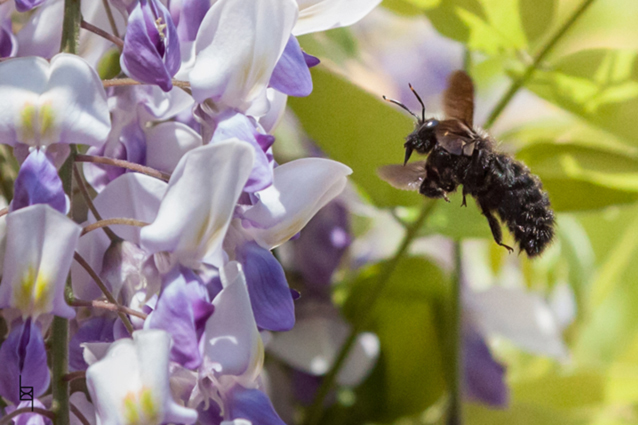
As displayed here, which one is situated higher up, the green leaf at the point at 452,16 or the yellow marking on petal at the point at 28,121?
the green leaf at the point at 452,16

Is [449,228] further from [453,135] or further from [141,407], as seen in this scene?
[141,407]

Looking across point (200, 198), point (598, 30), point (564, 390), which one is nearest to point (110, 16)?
point (200, 198)

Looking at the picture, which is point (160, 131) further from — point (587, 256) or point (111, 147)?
point (587, 256)

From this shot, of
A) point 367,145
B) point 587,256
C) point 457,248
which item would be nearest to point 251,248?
point 367,145

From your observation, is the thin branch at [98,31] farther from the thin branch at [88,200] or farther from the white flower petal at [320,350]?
the white flower petal at [320,350]

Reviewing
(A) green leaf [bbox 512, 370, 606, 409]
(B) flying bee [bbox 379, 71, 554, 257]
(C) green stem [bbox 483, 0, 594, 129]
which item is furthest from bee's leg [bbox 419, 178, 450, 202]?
(A) green leaf [bbox 512, 370, 606, 409]

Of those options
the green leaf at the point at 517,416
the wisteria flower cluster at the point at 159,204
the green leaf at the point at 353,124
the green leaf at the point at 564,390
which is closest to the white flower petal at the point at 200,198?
the wisteria flower cluster at the point at 159,204

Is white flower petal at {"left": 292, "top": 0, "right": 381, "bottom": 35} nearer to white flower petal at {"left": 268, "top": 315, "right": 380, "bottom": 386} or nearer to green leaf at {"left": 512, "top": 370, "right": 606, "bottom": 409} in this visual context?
white flower petal at {"left": 268, "top": 315, "right": 380, "bottom": 386}
